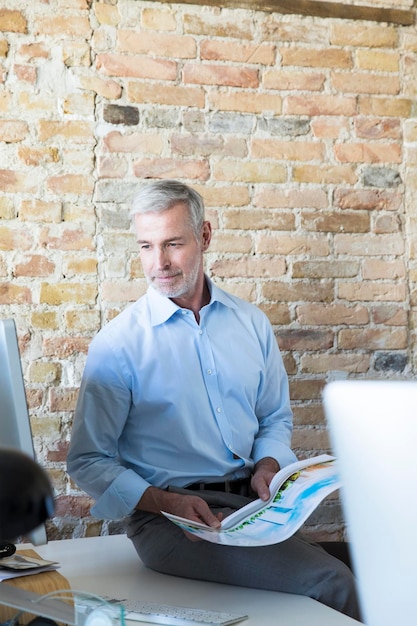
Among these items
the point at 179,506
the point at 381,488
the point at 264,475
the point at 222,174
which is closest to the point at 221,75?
the point at 222,174

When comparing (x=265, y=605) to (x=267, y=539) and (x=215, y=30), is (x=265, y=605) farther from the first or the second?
(x=215, y=30)

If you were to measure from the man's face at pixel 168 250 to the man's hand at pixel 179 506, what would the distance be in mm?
617

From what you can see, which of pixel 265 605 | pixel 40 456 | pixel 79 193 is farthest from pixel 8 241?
pixel 265 605

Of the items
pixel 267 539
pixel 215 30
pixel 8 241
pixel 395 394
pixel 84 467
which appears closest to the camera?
pixel 395 394

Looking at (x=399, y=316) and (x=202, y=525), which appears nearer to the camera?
(x=202, y=525)

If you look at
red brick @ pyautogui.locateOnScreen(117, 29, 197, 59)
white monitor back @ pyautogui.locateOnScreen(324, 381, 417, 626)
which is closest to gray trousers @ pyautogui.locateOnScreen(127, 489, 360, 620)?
white monitor back @ pyautogui.locateOnScreen(324, 381, 417, 626)

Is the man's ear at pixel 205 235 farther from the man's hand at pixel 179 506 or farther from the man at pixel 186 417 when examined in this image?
the man's hand at pixel 179 506

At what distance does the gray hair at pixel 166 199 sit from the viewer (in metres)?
2.40

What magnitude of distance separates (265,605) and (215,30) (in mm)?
1936

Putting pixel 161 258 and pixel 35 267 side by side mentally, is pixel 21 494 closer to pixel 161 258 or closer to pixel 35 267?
pixel 161 258

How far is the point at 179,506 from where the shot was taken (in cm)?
204

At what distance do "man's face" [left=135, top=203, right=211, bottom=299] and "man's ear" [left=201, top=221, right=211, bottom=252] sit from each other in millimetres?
119

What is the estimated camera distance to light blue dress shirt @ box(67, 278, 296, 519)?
2.20m

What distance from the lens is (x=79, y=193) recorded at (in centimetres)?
268
